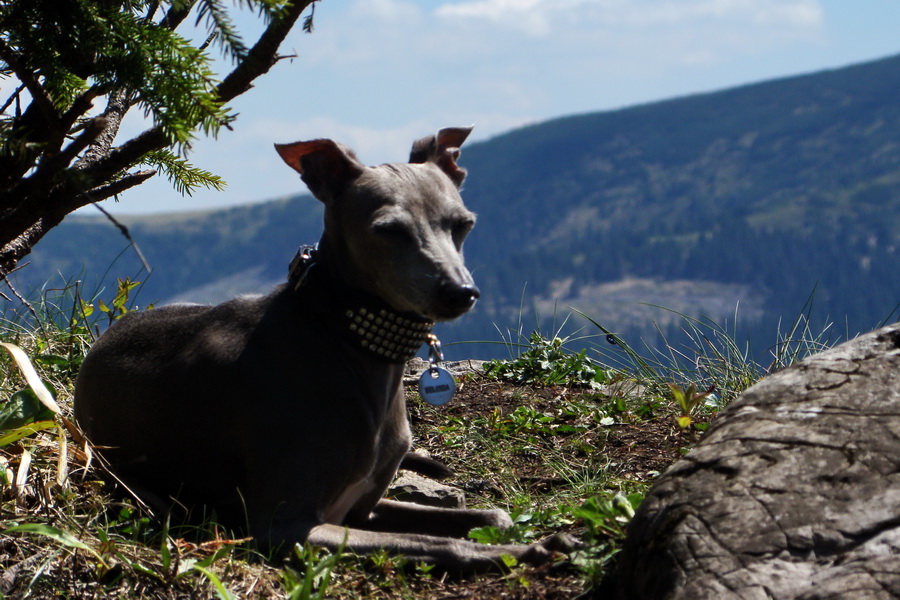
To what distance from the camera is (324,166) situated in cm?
448

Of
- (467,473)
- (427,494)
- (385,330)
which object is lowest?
Result: (467,473)

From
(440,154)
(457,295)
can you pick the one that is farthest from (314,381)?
(440,154)

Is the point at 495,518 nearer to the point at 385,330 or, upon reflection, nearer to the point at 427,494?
the point at 427,494

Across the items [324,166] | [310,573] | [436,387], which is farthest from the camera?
[436,387]

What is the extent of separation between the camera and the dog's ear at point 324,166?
4441 mm

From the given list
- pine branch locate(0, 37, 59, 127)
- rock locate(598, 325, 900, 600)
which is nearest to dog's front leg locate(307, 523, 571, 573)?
rock locate(598, 325, 900, 600)

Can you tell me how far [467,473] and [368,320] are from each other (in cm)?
153

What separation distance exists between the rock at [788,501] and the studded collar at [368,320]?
1.37 m

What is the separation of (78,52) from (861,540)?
8.98 ft

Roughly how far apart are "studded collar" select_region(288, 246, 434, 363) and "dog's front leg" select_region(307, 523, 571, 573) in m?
0.77

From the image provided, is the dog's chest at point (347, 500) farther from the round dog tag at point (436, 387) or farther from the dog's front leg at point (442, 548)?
the round dog tag at point (436, 387)

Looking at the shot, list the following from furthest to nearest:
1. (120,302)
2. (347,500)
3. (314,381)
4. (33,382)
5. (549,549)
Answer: (120,302), (347,500), (314,381), (33,382), (549,549)

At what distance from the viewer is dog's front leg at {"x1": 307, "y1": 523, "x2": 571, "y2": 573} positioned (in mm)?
3658

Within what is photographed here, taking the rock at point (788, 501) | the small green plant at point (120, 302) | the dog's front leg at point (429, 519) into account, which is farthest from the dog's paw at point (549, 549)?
the small green plant at point (120, 302)
